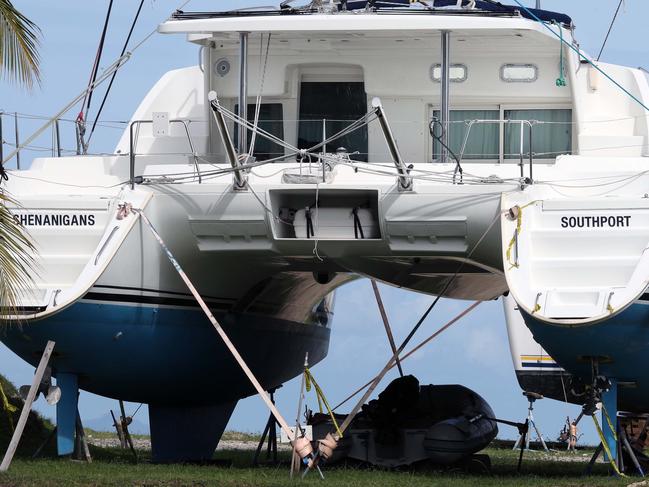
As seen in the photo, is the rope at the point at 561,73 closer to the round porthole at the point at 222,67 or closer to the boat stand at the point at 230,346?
the round porthole at the point at 222,67

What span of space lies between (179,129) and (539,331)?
5.86m

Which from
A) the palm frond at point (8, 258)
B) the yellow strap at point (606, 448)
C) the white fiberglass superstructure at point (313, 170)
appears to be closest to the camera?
the palm frond at point (8, 258)

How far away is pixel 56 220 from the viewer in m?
16.5

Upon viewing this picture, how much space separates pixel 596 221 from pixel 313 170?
9.90 feet

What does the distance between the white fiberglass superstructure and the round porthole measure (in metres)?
0.02

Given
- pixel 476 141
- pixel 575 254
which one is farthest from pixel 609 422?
pixel 476 141

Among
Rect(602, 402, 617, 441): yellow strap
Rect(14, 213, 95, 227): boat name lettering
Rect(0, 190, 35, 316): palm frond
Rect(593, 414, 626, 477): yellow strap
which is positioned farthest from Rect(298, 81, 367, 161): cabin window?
Rect(593, 414, 626, 477): yellow strap

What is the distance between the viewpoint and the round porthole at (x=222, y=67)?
18.3 meters

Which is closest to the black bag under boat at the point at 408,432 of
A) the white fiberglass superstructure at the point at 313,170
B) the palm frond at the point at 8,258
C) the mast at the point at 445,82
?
the white fiberglass superstructure at the point at 313,170

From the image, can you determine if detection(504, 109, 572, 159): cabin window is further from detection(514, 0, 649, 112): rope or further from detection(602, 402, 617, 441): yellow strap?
detection(602, 402, 617, 441): yellow strap

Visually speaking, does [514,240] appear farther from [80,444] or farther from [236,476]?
[80,444]

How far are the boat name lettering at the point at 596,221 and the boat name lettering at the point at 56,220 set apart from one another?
512 cm

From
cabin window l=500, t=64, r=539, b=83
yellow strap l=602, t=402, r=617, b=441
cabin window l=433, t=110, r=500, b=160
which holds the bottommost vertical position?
yellow strap l=602, t=402, r=617, b=441

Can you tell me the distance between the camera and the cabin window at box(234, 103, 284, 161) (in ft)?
57.4
